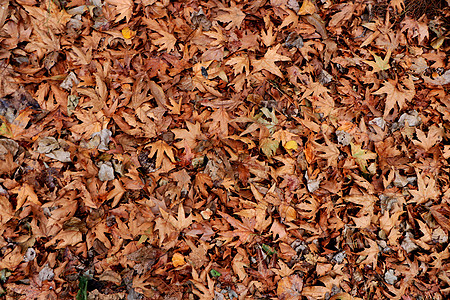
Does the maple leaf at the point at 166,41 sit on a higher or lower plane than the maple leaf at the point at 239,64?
higher

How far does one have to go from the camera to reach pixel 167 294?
6.25ft

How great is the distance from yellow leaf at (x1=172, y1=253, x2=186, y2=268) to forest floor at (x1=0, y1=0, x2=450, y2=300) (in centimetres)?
1

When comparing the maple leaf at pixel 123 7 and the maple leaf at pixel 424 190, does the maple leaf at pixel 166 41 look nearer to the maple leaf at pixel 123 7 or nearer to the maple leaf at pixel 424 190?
the maple leaf at pixel 123 7

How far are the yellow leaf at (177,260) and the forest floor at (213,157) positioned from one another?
0.04ft

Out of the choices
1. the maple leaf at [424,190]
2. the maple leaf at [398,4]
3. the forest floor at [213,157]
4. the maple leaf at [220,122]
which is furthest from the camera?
the maple leaf at [398,4]

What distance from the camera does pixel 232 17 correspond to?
2100 millimetres

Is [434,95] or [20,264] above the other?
[434,95]

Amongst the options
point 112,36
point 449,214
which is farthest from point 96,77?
point 449,214

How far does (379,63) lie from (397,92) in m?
0.25

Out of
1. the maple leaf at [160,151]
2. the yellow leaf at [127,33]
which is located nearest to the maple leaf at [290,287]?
the maple leaf at [160,151]

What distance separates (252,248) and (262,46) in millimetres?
1367

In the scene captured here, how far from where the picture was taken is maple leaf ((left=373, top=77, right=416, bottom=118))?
2.18 metres

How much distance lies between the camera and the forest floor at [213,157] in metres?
1.91

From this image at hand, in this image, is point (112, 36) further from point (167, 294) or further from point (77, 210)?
point (167, 294)
